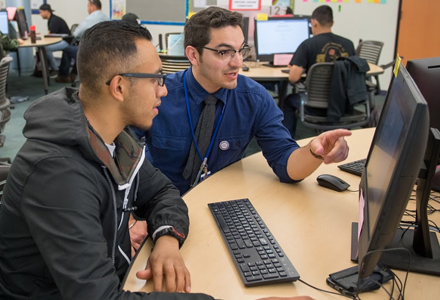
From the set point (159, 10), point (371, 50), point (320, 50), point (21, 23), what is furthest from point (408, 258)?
point (21, 23)

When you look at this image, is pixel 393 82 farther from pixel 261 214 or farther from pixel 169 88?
pixel 169 88

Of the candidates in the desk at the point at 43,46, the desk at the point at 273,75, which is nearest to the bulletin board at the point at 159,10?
the desk at the point at 43,46

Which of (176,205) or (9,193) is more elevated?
(9,193)

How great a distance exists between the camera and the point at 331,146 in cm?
154

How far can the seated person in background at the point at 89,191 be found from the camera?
0.97 m

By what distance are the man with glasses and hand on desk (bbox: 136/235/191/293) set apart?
71 centimetres

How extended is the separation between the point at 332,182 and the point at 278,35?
308cm

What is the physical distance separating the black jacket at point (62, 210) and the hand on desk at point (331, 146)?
1.90ft

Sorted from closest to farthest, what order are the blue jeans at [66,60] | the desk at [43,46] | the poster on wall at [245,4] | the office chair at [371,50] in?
the poster on wall at [245,4] → the office chair at [371,50] → the desk at [43,46] → the blue jeans at [66,60]

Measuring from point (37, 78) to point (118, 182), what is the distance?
709cm

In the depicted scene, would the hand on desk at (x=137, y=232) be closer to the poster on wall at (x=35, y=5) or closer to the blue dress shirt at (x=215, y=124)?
the blue dress shirt at (x=215, y=124)

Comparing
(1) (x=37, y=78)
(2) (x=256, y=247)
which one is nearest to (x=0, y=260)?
(2) (x=256, y=247)

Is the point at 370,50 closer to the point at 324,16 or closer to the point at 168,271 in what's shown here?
the point at 324,16

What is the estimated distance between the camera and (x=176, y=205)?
53.4 inches
